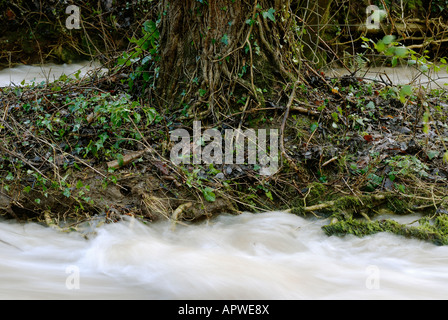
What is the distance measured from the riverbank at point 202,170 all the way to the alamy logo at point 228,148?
70mm

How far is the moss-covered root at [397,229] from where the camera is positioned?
336 centimetres

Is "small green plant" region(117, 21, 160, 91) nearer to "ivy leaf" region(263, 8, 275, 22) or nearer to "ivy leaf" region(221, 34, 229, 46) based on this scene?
"ivy leaf" region(221, 34, 229, 46)

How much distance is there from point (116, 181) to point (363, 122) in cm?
256

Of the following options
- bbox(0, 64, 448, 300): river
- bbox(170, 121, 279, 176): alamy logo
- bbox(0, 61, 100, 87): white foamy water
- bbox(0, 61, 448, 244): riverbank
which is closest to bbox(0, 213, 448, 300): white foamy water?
bbox(0, 64, 448, 300): river

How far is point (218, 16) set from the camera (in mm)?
4164

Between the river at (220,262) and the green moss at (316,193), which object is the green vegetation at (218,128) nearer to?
the green moss at (316,193)

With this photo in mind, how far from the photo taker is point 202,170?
3924mm

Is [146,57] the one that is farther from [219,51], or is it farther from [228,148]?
[228,148]

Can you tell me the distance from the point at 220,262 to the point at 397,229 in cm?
142

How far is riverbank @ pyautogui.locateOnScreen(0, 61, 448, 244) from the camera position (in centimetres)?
365

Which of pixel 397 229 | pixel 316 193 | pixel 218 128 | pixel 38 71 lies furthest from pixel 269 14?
pixel 38 71

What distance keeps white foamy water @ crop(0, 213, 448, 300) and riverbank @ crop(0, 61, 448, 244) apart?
5.7 inches
